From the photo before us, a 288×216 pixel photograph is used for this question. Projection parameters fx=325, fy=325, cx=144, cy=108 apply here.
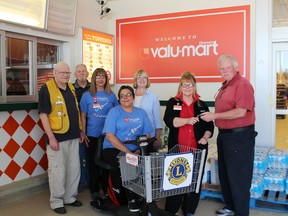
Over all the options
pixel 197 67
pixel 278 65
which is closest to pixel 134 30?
pixel 197 67

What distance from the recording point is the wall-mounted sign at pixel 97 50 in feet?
16.8

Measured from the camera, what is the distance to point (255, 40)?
4797 millimetres

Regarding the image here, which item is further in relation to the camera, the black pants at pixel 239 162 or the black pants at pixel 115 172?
the black pants at pixel 115 172

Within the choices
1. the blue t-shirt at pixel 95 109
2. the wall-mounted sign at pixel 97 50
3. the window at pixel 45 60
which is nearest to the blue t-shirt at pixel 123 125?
the blue t-shirt at pixel 95 109

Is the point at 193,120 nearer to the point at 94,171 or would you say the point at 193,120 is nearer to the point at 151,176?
the point at 151,176

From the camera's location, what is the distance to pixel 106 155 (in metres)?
3.24

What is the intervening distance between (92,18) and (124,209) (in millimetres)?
3468

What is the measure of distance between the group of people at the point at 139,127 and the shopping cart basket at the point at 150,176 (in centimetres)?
32

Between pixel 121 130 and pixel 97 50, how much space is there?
259cm

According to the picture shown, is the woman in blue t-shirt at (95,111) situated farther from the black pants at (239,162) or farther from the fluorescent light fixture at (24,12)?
the black pants at (239,162)

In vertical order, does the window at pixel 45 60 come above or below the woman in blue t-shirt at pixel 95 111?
above

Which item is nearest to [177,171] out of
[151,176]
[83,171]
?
[151,176]

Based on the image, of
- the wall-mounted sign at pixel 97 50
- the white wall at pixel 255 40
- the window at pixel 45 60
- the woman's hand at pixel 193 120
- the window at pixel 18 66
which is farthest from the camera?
the wall-mounted sign at pixel 97 50

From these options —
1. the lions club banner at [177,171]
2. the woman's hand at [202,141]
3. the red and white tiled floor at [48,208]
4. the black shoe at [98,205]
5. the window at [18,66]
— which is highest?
the window at [18,66]
